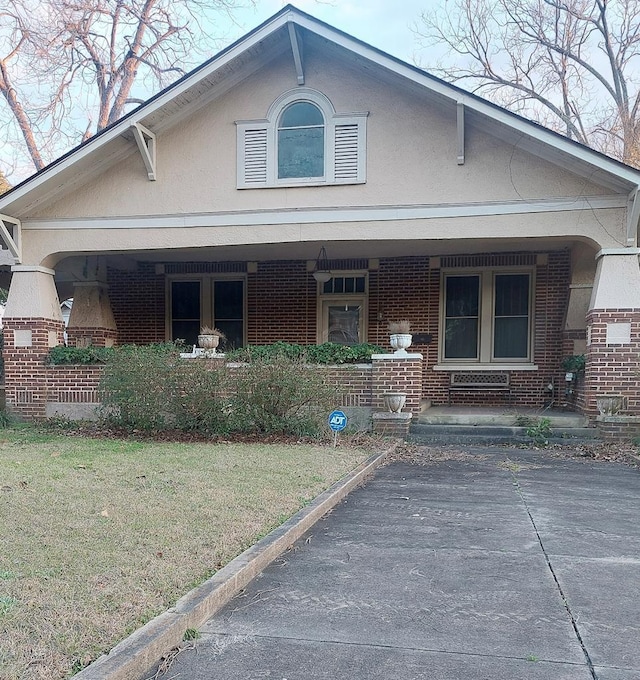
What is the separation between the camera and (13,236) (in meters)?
10.8

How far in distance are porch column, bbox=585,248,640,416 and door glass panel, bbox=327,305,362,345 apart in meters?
4.88

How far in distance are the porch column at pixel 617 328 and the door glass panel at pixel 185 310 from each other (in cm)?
818

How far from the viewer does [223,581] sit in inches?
134

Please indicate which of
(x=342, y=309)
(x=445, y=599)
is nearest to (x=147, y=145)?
(x=342, y=309)

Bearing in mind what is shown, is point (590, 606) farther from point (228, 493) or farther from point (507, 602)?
point (228, 493)

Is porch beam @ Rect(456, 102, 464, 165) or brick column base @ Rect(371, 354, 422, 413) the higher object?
porch beam @ Rect(456, 102, 464, 165)

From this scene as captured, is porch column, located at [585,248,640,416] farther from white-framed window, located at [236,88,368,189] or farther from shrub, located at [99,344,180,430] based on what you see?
shrub, located at [99,344,180,430]

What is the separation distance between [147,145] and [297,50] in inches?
120

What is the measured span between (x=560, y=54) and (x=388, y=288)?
15.3m

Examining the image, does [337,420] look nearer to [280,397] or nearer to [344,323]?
[280,397]

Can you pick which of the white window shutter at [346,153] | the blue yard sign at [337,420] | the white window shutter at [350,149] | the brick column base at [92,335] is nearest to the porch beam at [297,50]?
the white window shutter at [350,149]

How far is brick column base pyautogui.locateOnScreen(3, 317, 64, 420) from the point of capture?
1070cm

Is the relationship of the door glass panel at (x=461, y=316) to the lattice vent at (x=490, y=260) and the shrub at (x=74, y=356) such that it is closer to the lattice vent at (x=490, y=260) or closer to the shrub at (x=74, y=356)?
the lattice vent at (x=490, y=260)

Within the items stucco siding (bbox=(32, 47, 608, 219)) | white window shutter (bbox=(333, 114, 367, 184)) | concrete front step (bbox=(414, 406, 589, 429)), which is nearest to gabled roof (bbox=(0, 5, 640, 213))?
stucco siding (bbox=(32, 47, 608, 219))
